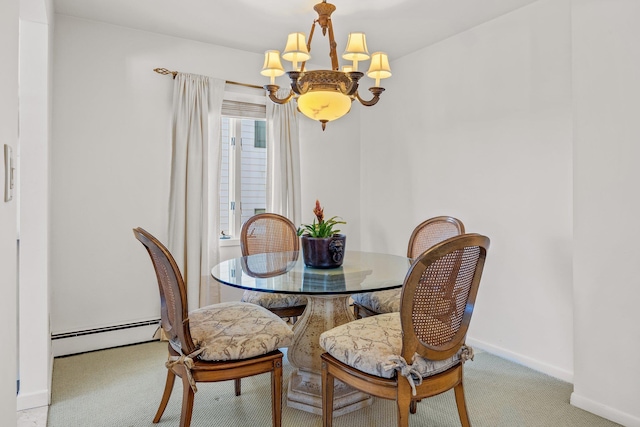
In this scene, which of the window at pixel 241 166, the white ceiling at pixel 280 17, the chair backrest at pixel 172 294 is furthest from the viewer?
the window at pixel 241 166

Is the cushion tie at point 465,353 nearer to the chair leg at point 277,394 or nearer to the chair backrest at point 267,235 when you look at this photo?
the chair leg at point 277,394

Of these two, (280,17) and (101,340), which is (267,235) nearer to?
(101,340)

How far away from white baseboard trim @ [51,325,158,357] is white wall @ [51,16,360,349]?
0.05m

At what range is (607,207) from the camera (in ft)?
7.07

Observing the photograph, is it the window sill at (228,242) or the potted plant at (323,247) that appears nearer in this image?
the potted plant at (323,247)

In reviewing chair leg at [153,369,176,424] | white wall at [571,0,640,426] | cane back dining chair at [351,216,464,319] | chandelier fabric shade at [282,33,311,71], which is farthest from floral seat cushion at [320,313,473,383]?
chandelier fabric shade at [282,33,311,71]

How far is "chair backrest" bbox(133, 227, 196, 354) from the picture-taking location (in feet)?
5.43

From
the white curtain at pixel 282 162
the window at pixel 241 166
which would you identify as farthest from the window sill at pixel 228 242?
the white curtain at pixel 282 162

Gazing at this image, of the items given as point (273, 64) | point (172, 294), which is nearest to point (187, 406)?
point (172, 294)

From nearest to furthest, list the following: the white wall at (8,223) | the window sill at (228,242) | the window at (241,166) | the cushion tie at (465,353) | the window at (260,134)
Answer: the white wall at (8,223)
the cushion tie at (465,353)
the window sill at (228,242)
the window at (241,166)
the window at (260,134)

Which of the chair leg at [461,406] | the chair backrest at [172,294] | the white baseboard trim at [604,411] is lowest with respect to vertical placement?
the white baseboard trim at [604,411]

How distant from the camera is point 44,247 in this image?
7.41 feet

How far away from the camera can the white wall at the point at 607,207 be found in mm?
2059

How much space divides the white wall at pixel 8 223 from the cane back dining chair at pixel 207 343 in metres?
0.58
